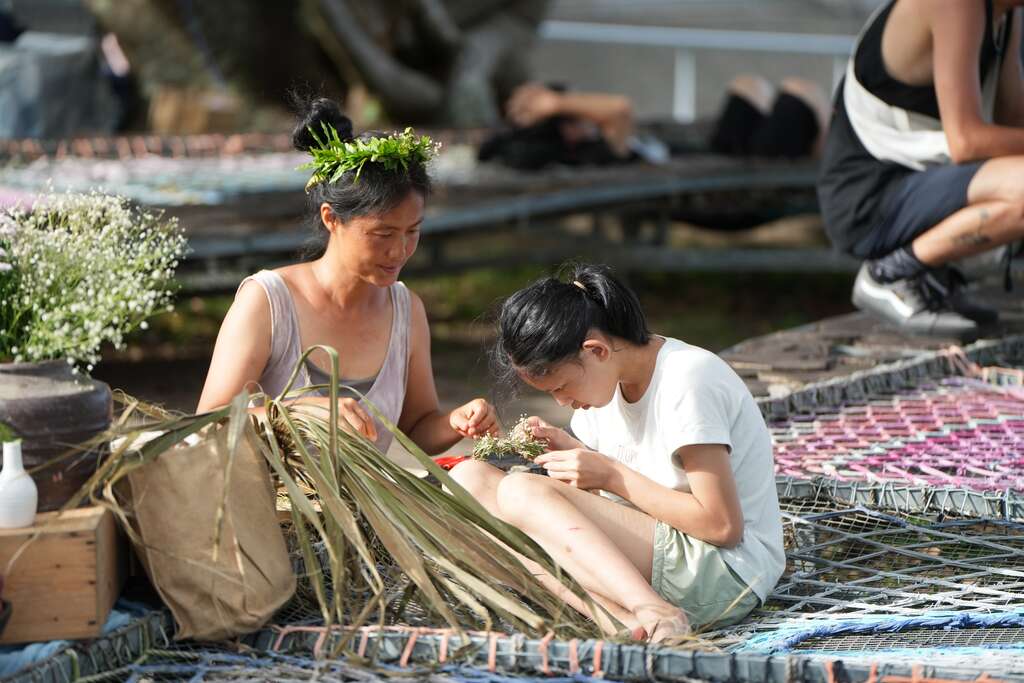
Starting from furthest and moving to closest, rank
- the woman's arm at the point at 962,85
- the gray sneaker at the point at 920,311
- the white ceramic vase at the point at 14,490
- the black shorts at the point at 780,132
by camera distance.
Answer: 1. the black shorts at the point at 780,132
2. the gray sneaker at the point at 920,311
3. the woman's arm at the point at 962,85
4. the white ceramic vase at the point at 14,490

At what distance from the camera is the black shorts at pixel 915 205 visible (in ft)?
14.2

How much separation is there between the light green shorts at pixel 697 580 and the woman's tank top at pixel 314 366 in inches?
25.8

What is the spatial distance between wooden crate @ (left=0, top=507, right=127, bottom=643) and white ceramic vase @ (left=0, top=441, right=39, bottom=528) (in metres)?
0.02

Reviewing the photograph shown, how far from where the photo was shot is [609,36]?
40.3 ft

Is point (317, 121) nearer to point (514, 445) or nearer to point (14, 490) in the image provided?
point (514, 445)

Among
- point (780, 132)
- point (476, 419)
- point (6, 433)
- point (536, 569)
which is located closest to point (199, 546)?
point (6, 433)

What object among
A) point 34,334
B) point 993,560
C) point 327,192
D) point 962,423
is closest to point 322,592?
point 34,334

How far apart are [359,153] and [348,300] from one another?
0.39m

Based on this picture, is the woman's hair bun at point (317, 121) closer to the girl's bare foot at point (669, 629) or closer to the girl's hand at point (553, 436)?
the girl's hand at point (553, 436)

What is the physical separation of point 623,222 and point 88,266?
19.6 feet

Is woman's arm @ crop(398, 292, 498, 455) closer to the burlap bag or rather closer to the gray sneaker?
the burlap bag

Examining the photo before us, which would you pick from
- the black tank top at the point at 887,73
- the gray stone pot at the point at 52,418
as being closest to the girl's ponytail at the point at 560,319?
the gray stone pot at the point at 52,418

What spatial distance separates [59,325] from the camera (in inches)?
88.2

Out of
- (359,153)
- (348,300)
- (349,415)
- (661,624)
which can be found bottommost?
(661,624)
